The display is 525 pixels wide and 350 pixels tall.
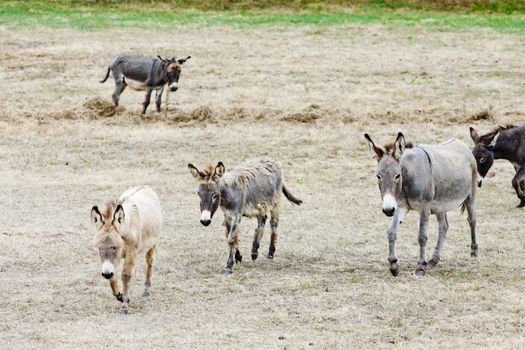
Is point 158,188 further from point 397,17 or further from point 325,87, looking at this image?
point 397,17

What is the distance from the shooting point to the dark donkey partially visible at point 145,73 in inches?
875

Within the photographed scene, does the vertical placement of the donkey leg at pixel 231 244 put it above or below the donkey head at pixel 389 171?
below

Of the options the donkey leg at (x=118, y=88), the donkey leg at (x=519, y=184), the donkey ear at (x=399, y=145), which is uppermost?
the donkey ear at (x=399, y=145)

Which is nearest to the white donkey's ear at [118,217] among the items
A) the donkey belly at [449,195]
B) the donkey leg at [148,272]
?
the donkey leg at [148,272]

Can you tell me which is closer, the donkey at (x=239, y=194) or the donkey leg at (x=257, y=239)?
the donkey at (x=239, y=194)

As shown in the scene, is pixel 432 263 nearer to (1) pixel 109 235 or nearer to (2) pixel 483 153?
(2) pixel 483 153

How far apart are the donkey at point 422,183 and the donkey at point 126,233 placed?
2.73m

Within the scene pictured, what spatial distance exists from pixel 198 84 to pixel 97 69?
3.85 m

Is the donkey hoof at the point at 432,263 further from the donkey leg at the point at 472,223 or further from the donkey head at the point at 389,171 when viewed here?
the donkey head at the point at 389,171

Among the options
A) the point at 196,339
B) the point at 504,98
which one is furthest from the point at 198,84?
the point at 196,339

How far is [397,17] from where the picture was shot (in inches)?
1586

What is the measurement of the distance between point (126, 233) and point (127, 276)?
0.52 m

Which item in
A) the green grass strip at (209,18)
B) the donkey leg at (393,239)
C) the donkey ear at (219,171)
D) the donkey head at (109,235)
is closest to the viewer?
Result: the donkey head at (109,235)

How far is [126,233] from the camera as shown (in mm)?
9711
